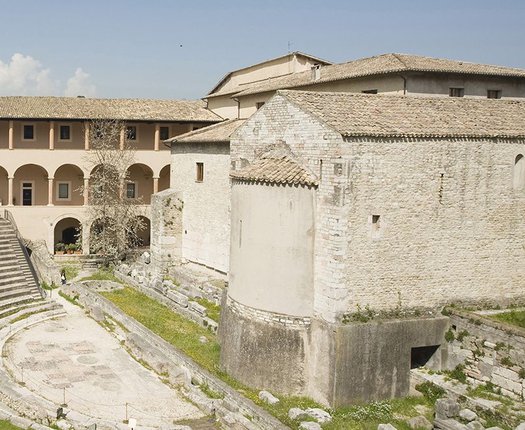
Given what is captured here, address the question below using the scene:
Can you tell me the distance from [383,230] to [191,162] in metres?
17.4

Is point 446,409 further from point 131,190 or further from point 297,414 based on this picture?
point 131,190

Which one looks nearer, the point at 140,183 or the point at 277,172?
the point at 277,172

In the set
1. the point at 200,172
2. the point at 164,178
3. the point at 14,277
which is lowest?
the point at 14,277

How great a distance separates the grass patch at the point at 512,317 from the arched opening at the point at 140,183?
28.4 meters

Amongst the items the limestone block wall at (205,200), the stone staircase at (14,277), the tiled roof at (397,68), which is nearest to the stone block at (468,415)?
the tiled roof at (397,68)

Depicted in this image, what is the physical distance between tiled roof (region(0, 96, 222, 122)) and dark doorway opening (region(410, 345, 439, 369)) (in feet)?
78.7

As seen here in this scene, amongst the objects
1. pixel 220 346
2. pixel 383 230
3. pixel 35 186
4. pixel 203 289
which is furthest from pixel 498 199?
pixel 35 186

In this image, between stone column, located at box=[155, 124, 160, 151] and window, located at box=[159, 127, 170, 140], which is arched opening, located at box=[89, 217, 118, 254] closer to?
stone column, located at box=[155, 124, 160, 151]

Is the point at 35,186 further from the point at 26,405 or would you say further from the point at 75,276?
the point at 26,405

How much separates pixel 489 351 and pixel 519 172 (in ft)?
20.3

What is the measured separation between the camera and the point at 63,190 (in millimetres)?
42250

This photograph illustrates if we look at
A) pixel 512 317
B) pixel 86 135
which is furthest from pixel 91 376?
pixel 86 135

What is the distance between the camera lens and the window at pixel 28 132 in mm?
39628

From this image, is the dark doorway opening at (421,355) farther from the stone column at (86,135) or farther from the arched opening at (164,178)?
the arched opening at (164,178)
